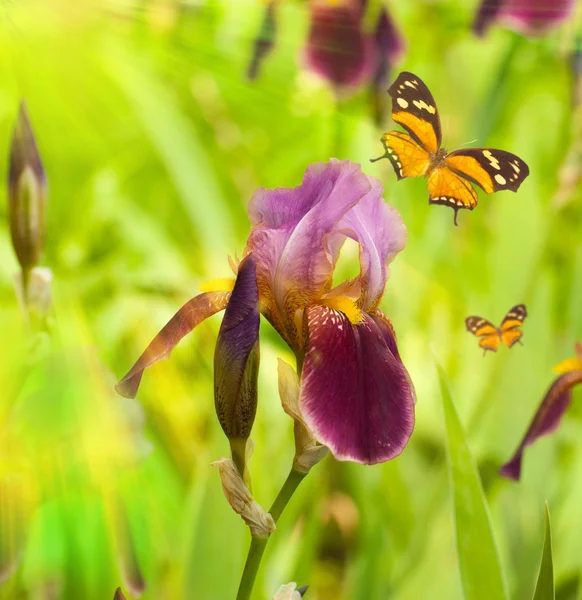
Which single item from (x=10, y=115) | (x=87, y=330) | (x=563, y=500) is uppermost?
(x=10, y=115)

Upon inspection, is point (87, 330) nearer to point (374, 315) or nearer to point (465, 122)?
point (374, 315)

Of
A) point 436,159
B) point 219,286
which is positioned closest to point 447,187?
point 436,159

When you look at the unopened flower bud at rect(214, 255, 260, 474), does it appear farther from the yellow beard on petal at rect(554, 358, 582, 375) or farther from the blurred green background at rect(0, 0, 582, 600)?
the yellow beard on petal at rect(554, 358, 582, 375)

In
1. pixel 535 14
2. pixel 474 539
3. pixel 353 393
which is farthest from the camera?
pixel 535 14

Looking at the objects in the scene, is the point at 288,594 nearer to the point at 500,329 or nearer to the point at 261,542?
the point at 261,542

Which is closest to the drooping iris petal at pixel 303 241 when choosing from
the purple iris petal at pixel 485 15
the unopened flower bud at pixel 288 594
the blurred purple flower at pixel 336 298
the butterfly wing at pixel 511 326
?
the blurred purple flower at pixel 336 298

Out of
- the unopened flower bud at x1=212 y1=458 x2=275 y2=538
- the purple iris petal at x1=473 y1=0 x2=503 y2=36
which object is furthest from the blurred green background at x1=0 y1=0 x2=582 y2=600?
the unopened flower bud at x1=212 y1=458 x2=275 y2=538

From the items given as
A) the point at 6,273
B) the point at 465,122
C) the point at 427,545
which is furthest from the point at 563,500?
the point at 6,273

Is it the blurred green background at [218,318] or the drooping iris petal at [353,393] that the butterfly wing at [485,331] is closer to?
the blurred green background at [218,318]
